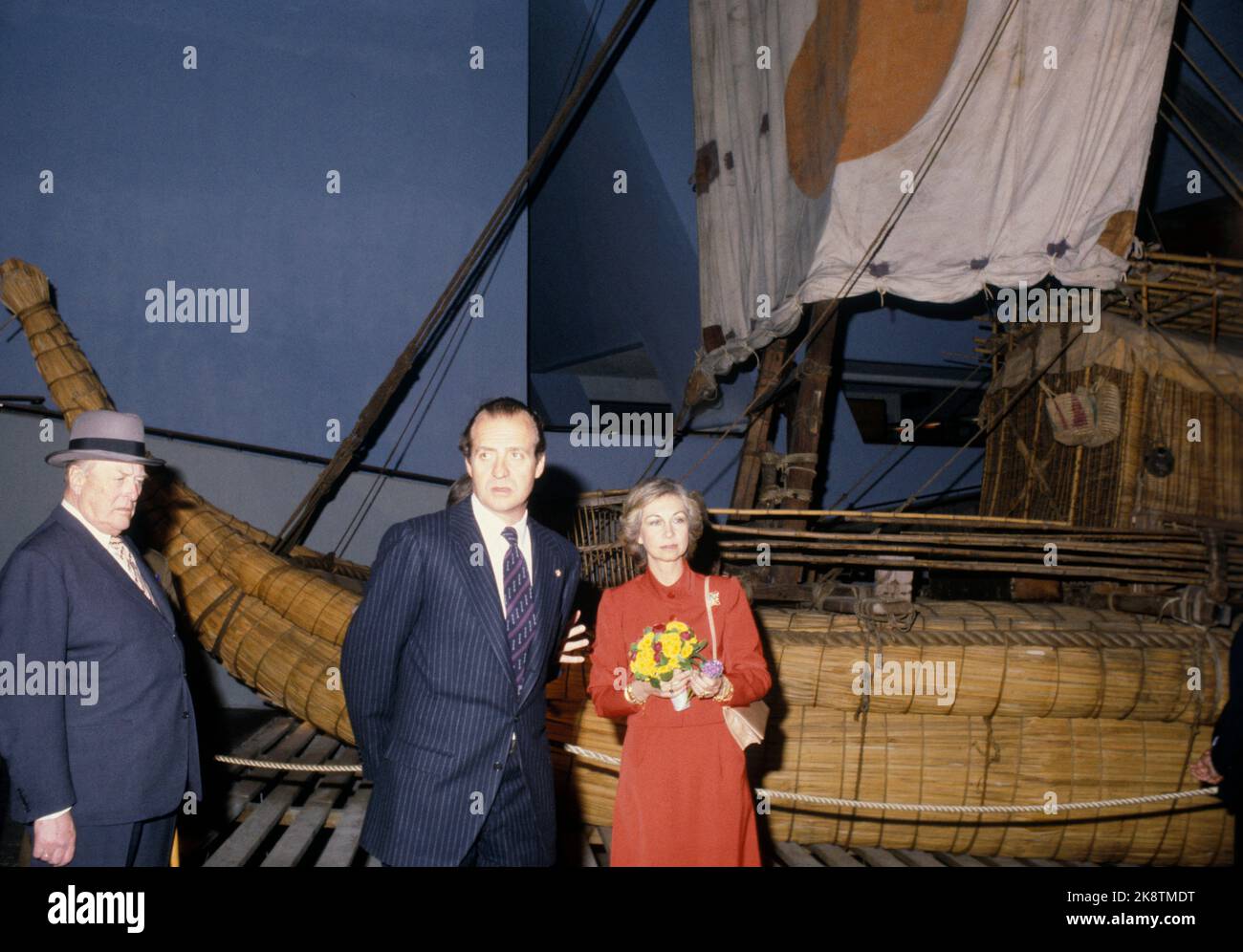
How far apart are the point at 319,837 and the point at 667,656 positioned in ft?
8.45

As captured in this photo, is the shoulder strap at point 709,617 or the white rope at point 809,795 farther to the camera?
the white rope at point 809,795

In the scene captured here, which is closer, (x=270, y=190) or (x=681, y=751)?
(x=681, y=751)

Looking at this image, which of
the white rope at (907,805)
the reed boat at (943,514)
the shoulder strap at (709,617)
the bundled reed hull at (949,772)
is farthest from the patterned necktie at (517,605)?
the bundled reed hull at (949,772)

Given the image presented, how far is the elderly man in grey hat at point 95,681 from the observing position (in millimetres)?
1779

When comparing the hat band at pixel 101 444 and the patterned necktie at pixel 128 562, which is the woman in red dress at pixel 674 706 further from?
the hat band at pixel 101 444

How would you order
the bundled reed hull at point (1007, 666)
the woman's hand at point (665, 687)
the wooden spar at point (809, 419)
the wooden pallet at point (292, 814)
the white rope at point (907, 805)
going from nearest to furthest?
the woman's hand at point (665, 687)
the white rope at point (907, 805)
the wooden pallet at point (292, 814)
the bundled reed hull at point (1007, 666)
the wooden spar at point (809, 419)

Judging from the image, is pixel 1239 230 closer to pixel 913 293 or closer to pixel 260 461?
pixel 913 293

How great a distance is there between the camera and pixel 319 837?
145 inches

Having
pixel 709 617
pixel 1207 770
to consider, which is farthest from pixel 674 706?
pixel 1207 770

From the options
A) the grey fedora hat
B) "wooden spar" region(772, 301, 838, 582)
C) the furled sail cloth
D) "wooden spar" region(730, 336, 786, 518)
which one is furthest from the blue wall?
the grey fedora hat

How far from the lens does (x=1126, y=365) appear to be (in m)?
5.14

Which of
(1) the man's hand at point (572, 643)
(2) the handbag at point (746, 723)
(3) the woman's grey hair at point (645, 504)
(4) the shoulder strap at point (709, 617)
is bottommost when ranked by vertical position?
(2) the handbag at point (746, 723)

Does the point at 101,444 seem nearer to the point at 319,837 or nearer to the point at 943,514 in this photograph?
the point at 319,837

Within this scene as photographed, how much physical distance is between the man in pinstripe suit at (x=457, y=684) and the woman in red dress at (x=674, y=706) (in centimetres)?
32
